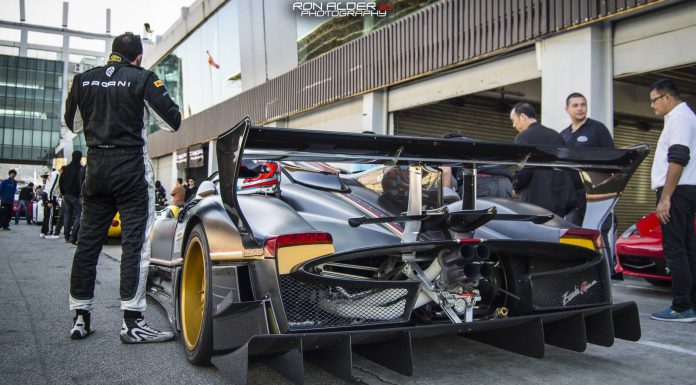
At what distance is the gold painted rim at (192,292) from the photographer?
2785mm

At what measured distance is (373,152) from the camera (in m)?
2.27

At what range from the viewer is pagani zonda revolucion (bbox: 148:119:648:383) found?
79.6 inches

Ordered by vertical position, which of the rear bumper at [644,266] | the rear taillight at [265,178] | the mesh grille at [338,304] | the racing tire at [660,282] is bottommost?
the racing tire at [660,282]

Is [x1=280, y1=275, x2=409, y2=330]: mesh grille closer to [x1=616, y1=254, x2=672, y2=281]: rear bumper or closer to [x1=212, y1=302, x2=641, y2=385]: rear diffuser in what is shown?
[x1=212, y1=302, x2=641, y2=385]: rear diffuser

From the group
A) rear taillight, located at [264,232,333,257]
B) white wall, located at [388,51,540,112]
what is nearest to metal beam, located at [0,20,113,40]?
white wall, located at [388,51,540,112]

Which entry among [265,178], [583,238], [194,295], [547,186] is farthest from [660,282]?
[194,295]

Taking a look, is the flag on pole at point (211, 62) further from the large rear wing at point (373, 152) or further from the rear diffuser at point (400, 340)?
the rear diffuser at point (400, 340)

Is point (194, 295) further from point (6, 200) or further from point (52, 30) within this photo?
point (52, 30)

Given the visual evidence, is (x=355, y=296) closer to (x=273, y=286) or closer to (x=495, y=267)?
(x=273, y=286)

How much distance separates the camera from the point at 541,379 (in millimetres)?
2391

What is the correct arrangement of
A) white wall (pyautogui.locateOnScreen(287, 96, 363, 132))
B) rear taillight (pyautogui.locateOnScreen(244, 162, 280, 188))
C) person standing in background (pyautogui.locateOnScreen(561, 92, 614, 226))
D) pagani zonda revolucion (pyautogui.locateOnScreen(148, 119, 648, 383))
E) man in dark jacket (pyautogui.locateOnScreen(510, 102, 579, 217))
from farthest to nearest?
white wall (pyautogui.locateOnScreen(287, 96, 363, 132)) → person standing in background (pyautogui.locateOnScreen(561, 92, 614, 226)) → man in dark jacket (pyautogui.locateOnScreen(510, 102, 579, 217)) → rear taillight (pyautogui.locateOnScreen(244, 162, 280, 188)) → pagani zonda revolucion (pyautogui.locateOnScreen(148, 119, 648, 383))

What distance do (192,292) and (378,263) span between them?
1043 millimetres

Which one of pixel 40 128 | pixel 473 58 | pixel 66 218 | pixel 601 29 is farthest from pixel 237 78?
pixel 40 128

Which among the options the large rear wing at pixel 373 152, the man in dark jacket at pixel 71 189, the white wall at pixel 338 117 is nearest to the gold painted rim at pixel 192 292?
the large rear wing at pixel 373 152
